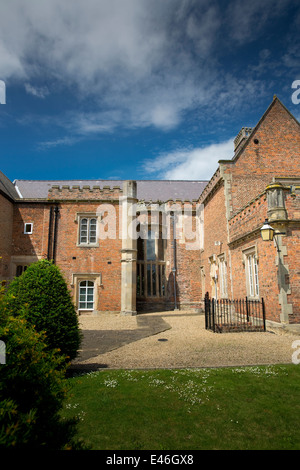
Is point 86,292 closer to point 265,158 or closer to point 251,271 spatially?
point 251,271

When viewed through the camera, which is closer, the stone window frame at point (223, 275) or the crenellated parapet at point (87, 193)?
the stone window frame at point (223, 275)

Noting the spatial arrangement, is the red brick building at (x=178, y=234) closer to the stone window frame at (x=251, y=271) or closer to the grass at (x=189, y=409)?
the stone window frame at (x=251, y=271)

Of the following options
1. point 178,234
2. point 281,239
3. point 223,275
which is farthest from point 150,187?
point 281,239

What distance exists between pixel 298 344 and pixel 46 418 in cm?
865

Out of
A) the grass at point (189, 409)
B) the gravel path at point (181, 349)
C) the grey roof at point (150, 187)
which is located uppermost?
the grey roof at point (150, 187)

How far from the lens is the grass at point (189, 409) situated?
138 inches

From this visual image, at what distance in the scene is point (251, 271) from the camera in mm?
13523

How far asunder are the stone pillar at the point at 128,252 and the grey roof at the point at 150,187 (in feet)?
21.5

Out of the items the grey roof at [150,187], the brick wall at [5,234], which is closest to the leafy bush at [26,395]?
the brick wall at [5,234]

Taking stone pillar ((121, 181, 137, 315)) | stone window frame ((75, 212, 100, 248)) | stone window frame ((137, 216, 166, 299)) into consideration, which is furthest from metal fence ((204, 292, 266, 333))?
stone window frame ((75, 212, 100, 248))

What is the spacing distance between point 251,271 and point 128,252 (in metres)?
8.38

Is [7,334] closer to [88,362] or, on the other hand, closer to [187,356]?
[88,362]

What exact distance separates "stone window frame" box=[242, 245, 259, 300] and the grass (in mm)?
6957
